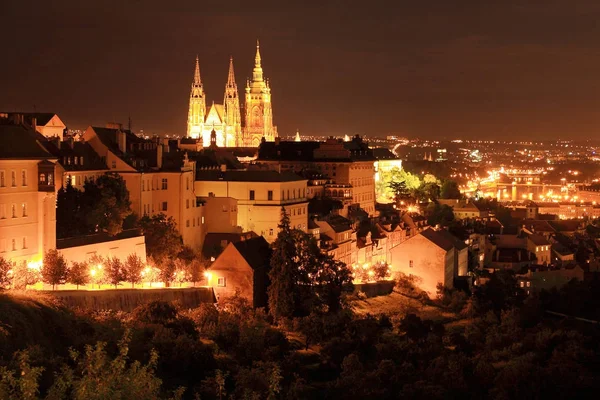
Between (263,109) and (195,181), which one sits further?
(263,109)

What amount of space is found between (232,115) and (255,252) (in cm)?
9492

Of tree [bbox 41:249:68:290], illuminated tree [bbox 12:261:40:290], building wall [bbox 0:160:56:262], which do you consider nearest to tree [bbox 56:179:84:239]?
building wall [bbox 0:160:56:262]

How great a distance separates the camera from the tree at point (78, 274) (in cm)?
3647

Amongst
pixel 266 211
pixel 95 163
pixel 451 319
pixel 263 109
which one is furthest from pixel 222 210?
pixel 263 109

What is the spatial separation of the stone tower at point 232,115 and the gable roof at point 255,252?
88.9 meters

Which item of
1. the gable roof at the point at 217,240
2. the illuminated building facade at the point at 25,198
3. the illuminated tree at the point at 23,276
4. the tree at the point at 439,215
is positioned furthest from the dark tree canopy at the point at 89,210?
the tree at the point at 439,215

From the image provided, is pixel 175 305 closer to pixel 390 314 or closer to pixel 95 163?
pixel 95 163

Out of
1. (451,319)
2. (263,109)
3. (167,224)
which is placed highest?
(263,109)

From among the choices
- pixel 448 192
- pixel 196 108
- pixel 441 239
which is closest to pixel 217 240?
pixel 441 239

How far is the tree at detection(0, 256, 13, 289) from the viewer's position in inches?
1339

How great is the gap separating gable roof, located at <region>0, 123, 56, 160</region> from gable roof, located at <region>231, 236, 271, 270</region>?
7999mm

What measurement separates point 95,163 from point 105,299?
36.9 feet

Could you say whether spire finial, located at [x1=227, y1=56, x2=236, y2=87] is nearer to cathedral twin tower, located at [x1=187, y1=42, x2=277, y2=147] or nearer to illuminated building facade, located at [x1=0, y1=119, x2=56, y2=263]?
cathedral twin tower, located at [x1=187, y1=42, x2=277, y2=147]

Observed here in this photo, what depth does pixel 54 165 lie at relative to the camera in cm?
3809
